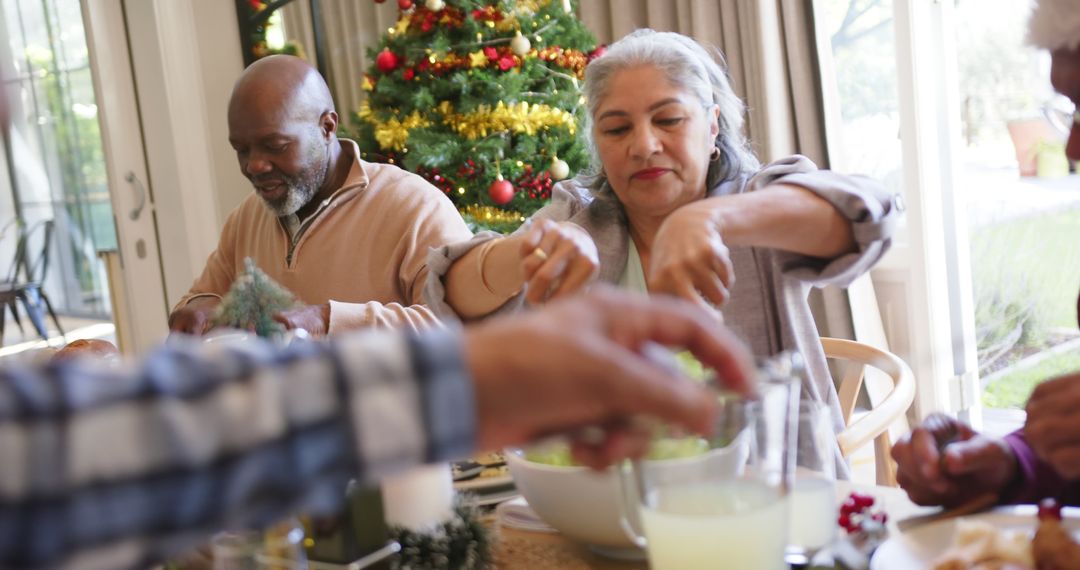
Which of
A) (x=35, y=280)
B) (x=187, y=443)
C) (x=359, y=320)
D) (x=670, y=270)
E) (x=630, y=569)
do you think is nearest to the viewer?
(x=187, y=443)

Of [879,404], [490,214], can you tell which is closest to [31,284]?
[490,214]

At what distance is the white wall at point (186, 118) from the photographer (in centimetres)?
410

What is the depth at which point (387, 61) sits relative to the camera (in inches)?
120

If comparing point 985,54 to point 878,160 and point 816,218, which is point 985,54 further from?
point 816,218

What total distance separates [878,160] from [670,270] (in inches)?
88.1

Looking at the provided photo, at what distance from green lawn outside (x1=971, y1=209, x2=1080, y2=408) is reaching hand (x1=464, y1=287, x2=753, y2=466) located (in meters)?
2.75

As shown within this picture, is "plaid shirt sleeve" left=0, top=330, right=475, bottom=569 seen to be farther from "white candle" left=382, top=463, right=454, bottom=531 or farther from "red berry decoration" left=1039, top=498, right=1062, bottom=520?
"red berry decoration" left=1039, top=498, right=1062, bottom=520

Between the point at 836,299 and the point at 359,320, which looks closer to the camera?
the point at 359,320

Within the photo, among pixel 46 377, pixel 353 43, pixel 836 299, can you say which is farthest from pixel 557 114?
pixel 46 377

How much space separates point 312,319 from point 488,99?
4.20 feet

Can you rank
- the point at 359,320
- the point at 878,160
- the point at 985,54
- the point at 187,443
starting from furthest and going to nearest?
the point at 878,160 → the point at 985,54 → the point at 359,320 → the point at 187,443

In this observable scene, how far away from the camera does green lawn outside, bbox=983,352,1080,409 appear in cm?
300

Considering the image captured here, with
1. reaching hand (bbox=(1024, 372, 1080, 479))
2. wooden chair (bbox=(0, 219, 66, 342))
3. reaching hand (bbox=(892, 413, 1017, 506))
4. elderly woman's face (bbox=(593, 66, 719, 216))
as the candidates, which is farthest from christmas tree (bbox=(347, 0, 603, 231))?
wooden chair (bbox=(0, 219, 66, 342))

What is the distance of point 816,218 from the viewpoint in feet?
4.83
